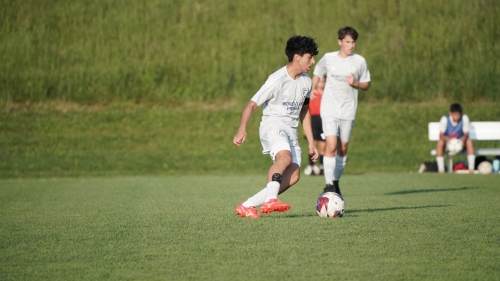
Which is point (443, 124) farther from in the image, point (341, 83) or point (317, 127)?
point (341, 83)

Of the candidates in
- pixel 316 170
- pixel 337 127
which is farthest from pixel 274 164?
pixel 316 170

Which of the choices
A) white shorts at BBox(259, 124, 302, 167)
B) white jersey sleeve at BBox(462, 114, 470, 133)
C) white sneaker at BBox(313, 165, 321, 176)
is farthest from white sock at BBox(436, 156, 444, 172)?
white shorts at BBox(259, 124, 302, 167)

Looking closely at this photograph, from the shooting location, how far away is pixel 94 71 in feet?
94.5

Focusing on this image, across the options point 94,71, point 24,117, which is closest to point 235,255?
point 24,117

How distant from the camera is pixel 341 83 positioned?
1236 cm

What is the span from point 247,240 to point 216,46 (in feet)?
77.5

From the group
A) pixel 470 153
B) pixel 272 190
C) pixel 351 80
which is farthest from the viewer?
pixel 470 153

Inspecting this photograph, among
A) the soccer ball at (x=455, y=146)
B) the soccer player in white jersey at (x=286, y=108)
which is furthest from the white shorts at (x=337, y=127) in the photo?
the soccer ball at (x=455, y=146)

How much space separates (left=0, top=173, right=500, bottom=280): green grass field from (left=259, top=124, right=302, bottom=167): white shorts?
720 millimetres

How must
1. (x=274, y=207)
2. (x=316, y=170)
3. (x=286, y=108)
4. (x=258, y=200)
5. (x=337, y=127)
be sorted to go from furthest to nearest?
(x=316, y=170) → (x=337, y=127) → (x=286, y=108) → (x=258, y=200) → (x=274, y=207)

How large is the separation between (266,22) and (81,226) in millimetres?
23195

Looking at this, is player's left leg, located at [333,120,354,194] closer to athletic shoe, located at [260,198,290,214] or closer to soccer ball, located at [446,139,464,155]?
athletic shoe, located at [260,198,290,214]

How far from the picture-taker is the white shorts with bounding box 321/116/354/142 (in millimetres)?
12195

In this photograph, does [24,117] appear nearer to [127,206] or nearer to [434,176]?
[434,176]
